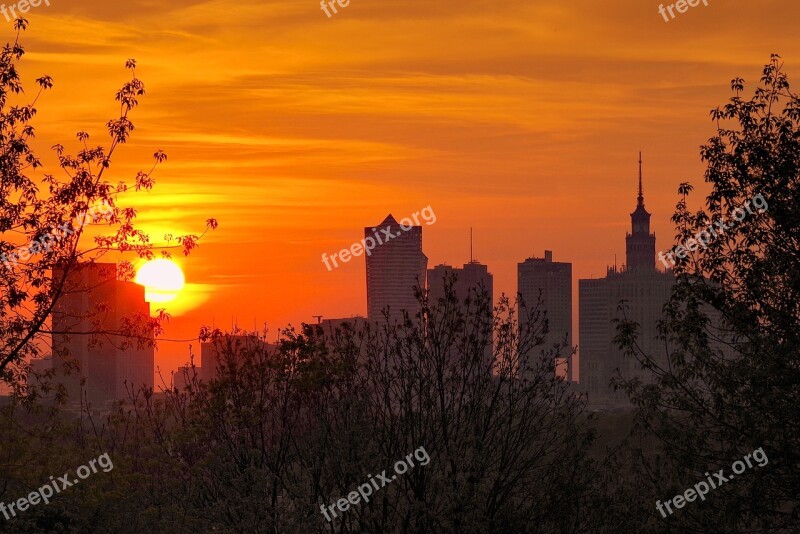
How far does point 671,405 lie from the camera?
1084 inches

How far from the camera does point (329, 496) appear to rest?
2533cm

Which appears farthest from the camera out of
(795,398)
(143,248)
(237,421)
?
(143,248)

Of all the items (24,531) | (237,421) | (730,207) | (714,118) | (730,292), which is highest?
(714,118)

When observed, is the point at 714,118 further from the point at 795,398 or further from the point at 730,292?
the point at 795,398

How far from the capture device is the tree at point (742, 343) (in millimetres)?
25594

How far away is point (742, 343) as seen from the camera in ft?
90.1

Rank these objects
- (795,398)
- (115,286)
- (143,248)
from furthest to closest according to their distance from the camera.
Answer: (115,286), (143,248), (795,398)

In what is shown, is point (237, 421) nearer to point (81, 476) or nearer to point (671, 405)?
point (81, 476)

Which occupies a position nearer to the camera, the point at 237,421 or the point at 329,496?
the point at 329,496

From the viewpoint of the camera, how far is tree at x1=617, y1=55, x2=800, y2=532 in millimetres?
25594

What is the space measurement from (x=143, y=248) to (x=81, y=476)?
7982 millimetres

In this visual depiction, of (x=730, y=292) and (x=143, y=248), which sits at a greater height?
(x=143, y=248)

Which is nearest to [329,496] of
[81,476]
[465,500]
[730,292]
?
[465,500]

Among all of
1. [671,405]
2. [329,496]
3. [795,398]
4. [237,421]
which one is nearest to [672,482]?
[671,405]
